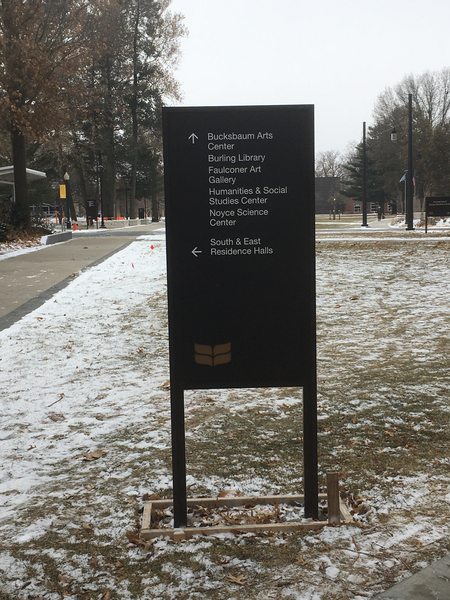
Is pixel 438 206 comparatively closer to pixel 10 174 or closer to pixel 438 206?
pixel 438 206

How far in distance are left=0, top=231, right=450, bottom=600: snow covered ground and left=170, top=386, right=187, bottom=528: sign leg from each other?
0.17m

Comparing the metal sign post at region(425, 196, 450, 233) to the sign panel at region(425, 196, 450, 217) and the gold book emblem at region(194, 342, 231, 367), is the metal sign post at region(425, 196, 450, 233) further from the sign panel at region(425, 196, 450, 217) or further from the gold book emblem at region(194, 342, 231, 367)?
the gold book emblem at region(194, 342, 231, 367)

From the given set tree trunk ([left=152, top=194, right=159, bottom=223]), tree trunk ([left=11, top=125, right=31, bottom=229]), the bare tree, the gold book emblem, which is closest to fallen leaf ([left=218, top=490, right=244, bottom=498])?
the gold book emblem

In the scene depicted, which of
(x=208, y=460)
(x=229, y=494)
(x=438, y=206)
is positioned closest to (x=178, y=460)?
(x=229, y=494)

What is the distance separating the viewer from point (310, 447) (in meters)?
3.25

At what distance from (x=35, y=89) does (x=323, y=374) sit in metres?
21.1

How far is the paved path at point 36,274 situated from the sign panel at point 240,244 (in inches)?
223

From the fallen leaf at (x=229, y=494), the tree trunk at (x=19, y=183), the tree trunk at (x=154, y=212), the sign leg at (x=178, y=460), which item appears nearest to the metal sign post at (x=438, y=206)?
the tree trunk at (x=19, y=183)

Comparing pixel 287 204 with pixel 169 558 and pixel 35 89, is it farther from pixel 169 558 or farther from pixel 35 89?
pixel 35 89

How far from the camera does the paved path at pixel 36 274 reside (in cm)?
974

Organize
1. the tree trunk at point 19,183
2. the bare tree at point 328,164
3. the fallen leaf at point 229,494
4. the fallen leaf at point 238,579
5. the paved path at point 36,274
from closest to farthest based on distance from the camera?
the fallen leaf at point 238,579 < the fallen leaf at point 229,494 < the paved path at point 36,274 < the tree trunk at point 19,183 < the bare tree at point 328,164

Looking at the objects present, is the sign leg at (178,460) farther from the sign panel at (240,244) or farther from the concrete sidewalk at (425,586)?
the concrete sidewalk at (425,586)

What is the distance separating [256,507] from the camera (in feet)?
11.3

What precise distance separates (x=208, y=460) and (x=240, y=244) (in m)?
1.66
